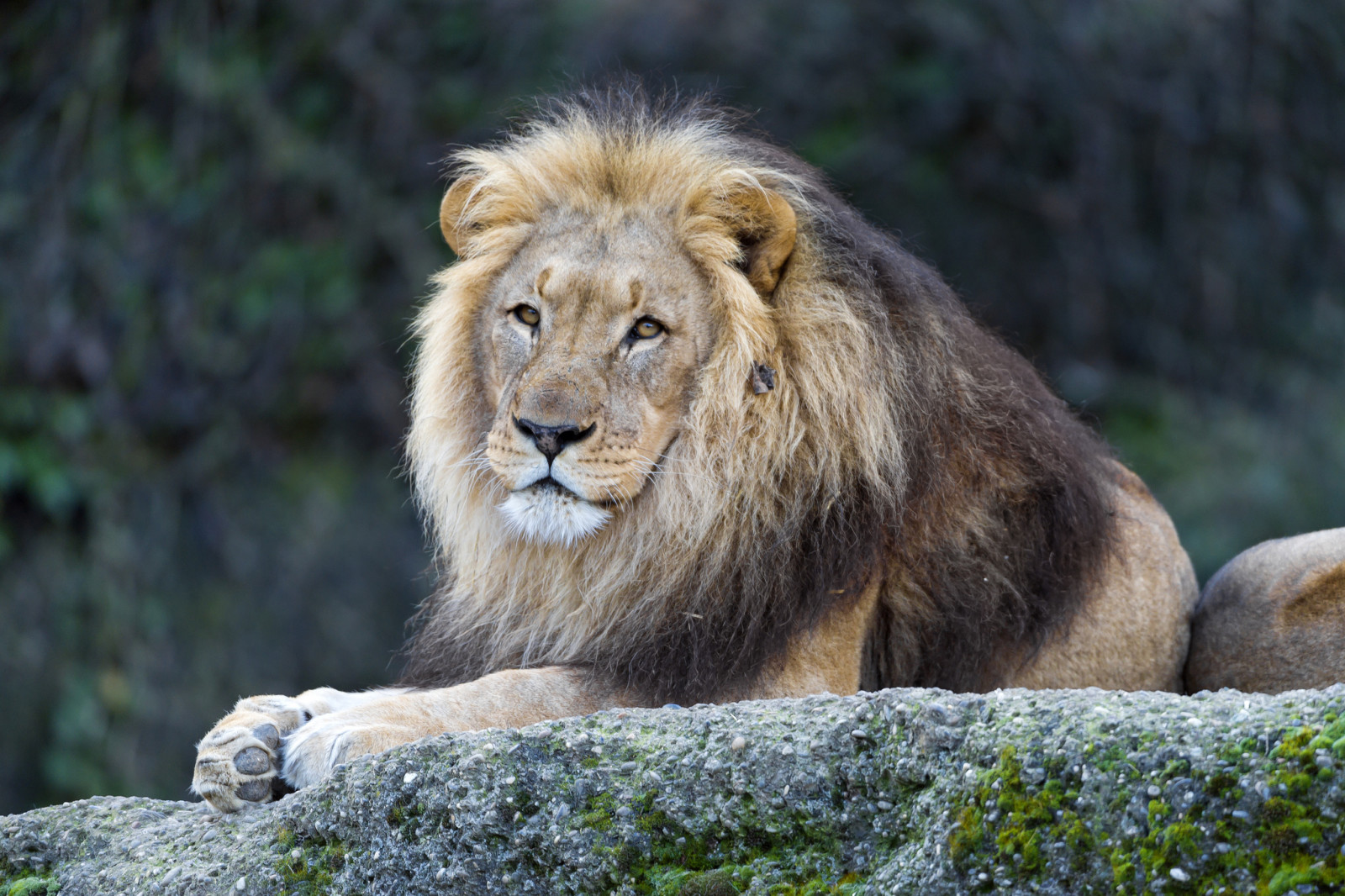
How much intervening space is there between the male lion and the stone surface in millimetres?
463

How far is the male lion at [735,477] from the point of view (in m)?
3.17

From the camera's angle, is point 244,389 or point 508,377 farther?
point 244,389

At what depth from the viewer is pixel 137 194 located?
825 cm

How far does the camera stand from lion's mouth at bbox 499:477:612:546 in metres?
3.21

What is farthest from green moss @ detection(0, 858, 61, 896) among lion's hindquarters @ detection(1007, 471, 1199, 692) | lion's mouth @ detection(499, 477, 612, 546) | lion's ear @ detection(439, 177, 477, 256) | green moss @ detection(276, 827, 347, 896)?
lion's hindquarters @ detection(1007, 471, 1199, 692)

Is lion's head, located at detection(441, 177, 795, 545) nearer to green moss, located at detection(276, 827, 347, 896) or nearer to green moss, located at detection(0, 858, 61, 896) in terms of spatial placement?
green moss, located at detection(276, 827, 347, 896)

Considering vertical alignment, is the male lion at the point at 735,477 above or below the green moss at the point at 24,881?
above

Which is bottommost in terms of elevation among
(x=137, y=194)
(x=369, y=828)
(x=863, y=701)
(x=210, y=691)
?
(x=210, y=691)

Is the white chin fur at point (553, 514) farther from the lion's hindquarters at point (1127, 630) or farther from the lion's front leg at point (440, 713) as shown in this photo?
the lion's hindquarters at point (1127, 630)

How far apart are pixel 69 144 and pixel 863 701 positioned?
23.1ft

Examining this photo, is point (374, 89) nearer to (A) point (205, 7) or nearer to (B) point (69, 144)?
(A) point (205, 7)

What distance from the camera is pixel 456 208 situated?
149 inches

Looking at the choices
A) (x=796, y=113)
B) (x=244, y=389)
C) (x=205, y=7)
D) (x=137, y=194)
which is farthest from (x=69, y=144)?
(x=796, y=113)

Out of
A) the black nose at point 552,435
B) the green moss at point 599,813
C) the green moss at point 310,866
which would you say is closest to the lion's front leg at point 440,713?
the green moss at point 310,866
